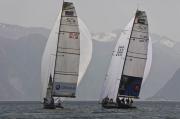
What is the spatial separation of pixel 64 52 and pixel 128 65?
1169 centimetres

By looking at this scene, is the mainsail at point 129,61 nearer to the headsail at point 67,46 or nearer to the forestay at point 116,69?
the forestay at point 116,69

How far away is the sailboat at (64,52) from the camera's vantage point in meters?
80.4

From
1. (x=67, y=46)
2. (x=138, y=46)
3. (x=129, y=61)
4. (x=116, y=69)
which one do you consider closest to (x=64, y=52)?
(x=67, y=46)

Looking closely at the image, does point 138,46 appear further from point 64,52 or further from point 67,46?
point 64,52

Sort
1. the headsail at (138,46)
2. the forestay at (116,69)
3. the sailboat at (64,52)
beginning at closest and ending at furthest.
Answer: the sailboat at (64,52) < the headsail at (138,46) < the forestay at (116,69)

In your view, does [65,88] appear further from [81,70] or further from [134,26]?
[134,26]

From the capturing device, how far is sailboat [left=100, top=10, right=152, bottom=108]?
87.8m

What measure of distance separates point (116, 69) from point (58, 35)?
1234cm

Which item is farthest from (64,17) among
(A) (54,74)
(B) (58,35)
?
(A) (54,74)

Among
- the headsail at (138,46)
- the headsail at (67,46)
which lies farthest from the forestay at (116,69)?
the headsail at (67,46)

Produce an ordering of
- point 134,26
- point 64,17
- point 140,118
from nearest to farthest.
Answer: point 140,118, point 64,17, point 134,26

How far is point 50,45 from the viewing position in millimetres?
81000

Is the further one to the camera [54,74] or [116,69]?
[116,69]

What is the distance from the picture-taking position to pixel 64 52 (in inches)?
3174
